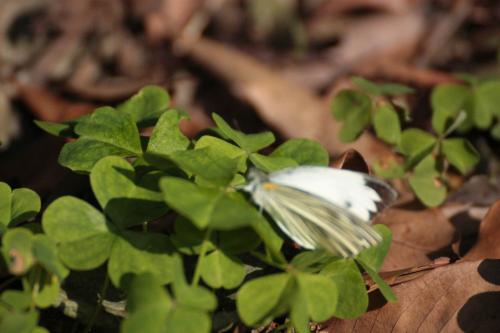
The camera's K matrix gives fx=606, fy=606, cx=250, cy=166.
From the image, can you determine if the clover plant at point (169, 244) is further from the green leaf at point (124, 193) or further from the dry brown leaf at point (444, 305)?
the dry brown leaf at point (444, 305)

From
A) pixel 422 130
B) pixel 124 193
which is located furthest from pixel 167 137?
pixel 422 130

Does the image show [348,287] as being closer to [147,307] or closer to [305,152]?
[305,152]

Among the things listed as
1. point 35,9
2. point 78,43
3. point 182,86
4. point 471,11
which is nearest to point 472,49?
point 471,11

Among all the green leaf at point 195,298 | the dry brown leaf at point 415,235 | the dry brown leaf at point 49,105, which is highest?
the green leaf at point 195,298

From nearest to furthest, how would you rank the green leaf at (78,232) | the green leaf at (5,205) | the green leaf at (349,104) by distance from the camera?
the green leaf at (78,232) → the green leaf at (5,205) → the green leaf at (349,104)

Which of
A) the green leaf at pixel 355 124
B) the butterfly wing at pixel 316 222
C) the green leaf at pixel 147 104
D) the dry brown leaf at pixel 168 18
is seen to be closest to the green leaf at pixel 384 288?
the butterfly wing at pixel 316 222

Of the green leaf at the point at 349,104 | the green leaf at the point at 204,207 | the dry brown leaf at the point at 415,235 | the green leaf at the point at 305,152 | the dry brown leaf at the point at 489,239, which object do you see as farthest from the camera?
the green leaf at the point at 349,104

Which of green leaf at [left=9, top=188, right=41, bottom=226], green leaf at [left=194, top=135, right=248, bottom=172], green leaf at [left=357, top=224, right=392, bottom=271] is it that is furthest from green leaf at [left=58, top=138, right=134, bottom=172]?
green leaf at [left=357, top=224, right=392, bottom=271]
